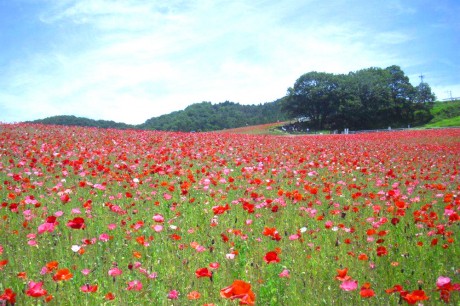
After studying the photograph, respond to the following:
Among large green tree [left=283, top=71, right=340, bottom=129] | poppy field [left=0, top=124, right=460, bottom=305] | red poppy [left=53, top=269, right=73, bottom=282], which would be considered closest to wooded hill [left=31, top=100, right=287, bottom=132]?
large green tree [left=283, top=71, right=340, bottom=129]

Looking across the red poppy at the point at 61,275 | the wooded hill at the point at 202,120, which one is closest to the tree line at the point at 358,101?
the wooded hill at the point at 202,120

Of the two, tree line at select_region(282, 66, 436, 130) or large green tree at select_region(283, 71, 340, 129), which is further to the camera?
large green tree at select_region(283, 71, 340, 129)

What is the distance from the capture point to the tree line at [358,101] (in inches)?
2699

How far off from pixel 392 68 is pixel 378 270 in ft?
280

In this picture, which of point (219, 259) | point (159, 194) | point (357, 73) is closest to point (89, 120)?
point (159, 194)

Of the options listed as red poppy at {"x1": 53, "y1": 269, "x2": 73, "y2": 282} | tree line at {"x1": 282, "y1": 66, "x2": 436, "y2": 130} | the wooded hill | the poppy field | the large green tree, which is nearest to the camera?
red poppy at {"x1": 53, "y1": 269, "x2": 73, "y2": 282}

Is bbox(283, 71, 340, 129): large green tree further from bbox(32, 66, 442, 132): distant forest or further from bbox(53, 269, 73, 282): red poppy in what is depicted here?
bbox(53, 269, 73, 282): red poppy

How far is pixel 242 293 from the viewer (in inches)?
84.8

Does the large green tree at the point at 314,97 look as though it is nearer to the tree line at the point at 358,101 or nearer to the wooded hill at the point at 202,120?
the tree line at the point at 358,101

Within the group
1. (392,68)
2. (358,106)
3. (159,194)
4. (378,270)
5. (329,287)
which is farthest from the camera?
(392,68)

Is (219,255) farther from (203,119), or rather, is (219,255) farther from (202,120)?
(203,119)

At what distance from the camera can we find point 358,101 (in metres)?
66.4

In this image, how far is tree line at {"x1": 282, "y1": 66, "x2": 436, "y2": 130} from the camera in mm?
68562

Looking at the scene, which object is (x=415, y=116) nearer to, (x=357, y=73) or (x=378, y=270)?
(x=357, y=73)
